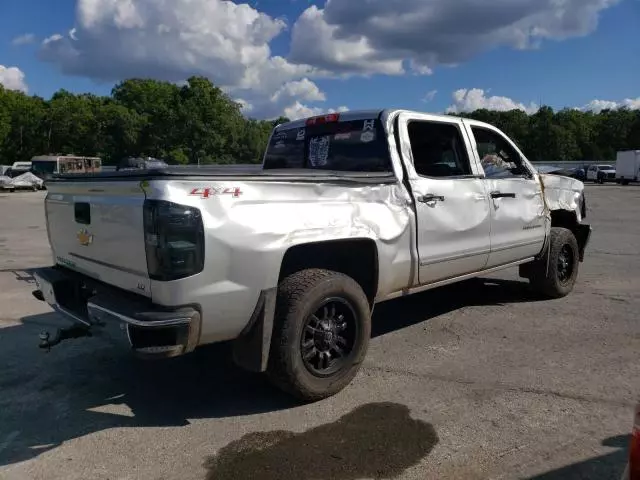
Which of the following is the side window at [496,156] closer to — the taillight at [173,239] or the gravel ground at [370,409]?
the gravel ground at [370,409]

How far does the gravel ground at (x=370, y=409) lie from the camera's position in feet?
10.2

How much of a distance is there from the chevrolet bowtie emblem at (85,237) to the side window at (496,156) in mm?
3528

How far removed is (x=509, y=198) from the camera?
217 inches

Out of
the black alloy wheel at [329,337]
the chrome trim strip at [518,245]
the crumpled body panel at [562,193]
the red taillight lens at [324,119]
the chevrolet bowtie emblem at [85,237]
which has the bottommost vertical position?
the black alloy wheel at [329,337]

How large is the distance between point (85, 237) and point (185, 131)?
2604 inches

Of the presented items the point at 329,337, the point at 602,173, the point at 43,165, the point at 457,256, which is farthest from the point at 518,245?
the point at 43,165

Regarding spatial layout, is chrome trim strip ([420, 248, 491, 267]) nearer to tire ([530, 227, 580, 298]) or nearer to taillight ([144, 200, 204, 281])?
tire ([530, 227, 580, 298])

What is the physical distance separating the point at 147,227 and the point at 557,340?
149 inches

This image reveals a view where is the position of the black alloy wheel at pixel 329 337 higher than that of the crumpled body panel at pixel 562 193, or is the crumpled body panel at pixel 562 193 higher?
the crumpled body panel at pixel 562 193

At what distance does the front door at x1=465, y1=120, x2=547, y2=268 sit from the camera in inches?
211

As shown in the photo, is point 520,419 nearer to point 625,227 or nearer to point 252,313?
point 252,313

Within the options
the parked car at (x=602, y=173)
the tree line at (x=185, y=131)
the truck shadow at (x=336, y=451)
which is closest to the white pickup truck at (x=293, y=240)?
the truck shadow at (x=336, y=451)

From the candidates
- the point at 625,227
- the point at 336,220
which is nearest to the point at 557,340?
the point at 336,220

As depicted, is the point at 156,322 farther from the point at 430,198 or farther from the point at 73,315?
the point at 430,198
